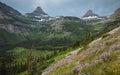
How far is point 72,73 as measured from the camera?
3028cm

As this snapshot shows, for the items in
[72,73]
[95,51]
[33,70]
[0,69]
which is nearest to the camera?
[72,73]

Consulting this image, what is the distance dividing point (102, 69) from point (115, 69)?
5.94 feet

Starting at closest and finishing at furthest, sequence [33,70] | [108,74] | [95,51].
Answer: [108,74] → [95,51] → [33,70]

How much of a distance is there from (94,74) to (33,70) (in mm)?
32519

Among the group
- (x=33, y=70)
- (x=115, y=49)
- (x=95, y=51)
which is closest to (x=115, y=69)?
(x=115, y=49)

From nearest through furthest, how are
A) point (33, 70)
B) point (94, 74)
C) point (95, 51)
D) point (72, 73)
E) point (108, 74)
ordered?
point (108, 74)
point (94, 74)
point (72, 73)
point (95, 51)
point (33, 70)

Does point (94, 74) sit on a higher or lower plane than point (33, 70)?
higher

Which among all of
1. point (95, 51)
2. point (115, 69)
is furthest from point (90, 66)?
point (95, 51)

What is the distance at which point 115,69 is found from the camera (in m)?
23.7

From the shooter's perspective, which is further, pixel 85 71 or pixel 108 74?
pixel 85 71

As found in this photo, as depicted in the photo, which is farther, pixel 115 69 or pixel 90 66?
pixel 90 66

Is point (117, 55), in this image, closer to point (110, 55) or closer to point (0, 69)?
point (110, 55)

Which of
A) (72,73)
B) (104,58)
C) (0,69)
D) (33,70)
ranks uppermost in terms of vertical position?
(104,58)

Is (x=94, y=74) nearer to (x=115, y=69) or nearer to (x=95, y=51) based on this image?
(x=115, y=69)
